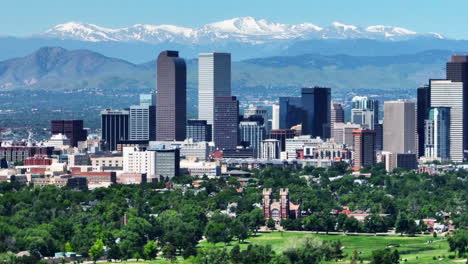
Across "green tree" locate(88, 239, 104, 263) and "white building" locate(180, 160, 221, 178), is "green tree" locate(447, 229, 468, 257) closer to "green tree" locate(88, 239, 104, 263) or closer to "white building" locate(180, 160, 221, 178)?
"green tree" locate(88, 239, 104, 263)

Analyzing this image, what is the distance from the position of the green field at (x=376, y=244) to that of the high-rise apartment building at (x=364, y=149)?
269 ft

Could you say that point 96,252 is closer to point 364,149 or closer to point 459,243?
point 459,243

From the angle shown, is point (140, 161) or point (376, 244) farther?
point (140, 161)

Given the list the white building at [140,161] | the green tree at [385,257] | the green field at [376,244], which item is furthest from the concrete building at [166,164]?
the green tree at [385,257]

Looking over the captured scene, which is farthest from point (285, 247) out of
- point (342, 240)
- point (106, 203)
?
point (106, 203)

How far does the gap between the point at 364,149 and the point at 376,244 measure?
90.6 meters

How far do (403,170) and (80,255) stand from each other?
300ft

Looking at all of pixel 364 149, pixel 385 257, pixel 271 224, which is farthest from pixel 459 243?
pixel 364 149

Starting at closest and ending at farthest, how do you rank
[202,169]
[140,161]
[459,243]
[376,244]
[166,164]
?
[459,243], [376,244], [166,164], [140,161], [202,169]

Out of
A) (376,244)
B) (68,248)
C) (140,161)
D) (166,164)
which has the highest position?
(140,161)

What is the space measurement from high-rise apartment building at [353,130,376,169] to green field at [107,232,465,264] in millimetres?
82123

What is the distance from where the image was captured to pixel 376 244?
10550 cm

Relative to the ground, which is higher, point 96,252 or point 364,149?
point 364,149

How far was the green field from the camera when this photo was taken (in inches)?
3767
